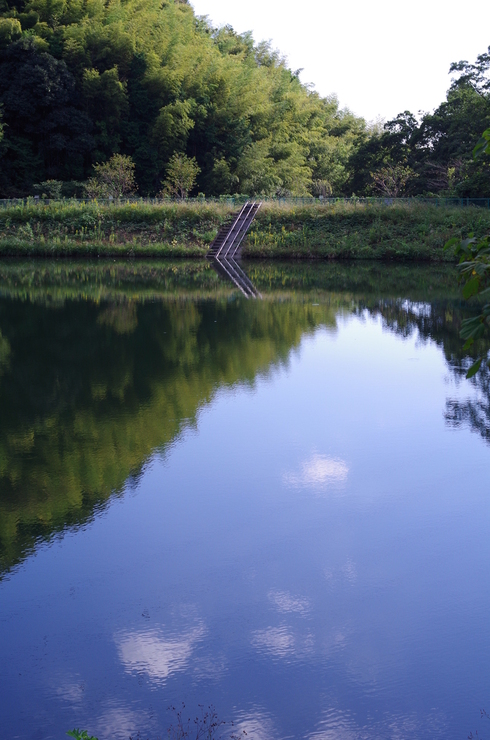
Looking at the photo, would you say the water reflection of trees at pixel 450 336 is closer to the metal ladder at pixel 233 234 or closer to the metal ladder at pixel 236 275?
the metal ladder at pixel 236 275

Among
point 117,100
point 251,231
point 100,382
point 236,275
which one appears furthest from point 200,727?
point 117,100

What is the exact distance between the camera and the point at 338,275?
762 inches

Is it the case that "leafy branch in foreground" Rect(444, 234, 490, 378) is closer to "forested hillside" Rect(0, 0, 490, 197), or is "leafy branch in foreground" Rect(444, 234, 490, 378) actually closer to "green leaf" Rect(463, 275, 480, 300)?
"green leaf" Rect(463, 275, 480, 300)

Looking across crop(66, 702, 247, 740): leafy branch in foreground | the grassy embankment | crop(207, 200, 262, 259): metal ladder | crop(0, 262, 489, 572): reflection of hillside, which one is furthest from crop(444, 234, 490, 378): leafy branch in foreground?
crop(207, 200, 262, 259): metal ladder

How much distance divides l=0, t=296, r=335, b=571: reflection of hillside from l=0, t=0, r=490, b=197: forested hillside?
21.2 meters

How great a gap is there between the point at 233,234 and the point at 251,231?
72 centimetres

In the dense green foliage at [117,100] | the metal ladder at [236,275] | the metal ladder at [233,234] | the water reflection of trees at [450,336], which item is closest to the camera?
the water reflection of trees at [450,336]

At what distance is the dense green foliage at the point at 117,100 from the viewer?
3416 cm

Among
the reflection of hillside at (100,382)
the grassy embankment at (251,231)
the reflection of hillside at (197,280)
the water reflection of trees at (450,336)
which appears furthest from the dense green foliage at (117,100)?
the reflection of hillside at (100,382)

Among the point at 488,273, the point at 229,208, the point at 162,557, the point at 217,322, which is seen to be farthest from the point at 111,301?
the point at 229,208

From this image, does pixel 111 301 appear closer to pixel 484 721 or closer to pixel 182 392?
pixel 182 392

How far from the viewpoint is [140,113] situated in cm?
3600

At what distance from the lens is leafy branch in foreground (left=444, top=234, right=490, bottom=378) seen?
1.83 meters

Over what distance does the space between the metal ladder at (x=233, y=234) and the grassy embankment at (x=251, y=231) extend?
276mm
